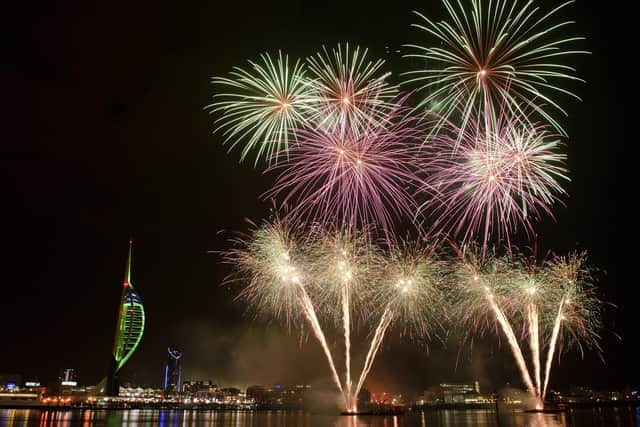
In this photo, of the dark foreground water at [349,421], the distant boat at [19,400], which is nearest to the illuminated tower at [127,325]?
the distant boat at [19,400]

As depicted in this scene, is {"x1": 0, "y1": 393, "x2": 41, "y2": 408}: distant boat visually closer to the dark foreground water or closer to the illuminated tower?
the illuminated tower

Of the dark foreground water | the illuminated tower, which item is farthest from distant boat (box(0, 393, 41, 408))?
the dark foreground water

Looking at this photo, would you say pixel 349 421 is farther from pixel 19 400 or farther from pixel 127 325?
pixel 19 400

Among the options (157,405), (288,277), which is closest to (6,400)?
(157,405)

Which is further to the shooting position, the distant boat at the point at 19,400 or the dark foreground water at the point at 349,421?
the distant boat at the point at 19,400

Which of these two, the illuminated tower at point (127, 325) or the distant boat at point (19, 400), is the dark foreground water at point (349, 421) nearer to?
the illuminated tower at point (127, 325)

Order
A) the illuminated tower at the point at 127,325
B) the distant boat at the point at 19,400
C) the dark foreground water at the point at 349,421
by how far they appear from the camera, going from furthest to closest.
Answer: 1. the distant boat at the point at 19,400
2. the illuminated tower at the point at 127,325
3. the dark foreground water at the point at 349,421

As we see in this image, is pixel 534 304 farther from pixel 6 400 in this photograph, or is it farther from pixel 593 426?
pixel 6 400

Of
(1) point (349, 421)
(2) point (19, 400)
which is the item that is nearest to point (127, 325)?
(2) point (19, 400)
